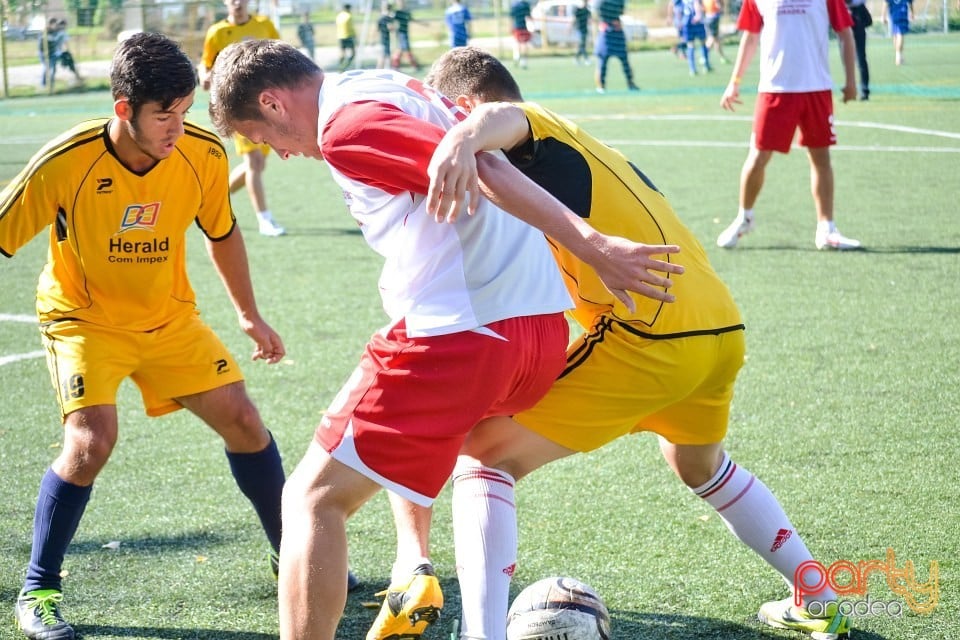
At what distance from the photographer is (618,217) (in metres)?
3.16

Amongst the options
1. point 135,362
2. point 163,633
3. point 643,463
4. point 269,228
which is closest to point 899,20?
point 269,228

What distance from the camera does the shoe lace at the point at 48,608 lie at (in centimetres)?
362

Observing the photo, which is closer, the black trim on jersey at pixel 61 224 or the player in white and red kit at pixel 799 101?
the black trim on jersey at pixel 61 224

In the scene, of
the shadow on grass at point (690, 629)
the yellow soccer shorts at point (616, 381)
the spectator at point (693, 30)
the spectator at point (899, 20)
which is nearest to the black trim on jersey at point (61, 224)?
the yellow soccer shorts at point (616, 381)

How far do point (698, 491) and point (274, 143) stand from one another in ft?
5.52

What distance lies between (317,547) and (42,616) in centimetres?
137

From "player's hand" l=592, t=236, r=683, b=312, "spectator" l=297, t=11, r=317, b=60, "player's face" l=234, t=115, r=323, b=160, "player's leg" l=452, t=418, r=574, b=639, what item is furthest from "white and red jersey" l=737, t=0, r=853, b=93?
"spectator" l=297, t=11, r=317, b=60

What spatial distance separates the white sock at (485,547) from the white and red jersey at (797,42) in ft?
20.6

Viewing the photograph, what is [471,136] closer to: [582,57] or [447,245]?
[447,245]

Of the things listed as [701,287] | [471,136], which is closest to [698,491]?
[701,287]

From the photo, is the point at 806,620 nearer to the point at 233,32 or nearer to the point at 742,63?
the point at 742,63

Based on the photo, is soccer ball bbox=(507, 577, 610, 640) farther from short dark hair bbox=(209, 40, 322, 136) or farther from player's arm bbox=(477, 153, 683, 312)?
short dark hair bbox=(209, 40, 322, 136)

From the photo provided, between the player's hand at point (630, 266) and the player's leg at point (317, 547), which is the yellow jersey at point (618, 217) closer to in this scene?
the player's hand at point (630, 266)

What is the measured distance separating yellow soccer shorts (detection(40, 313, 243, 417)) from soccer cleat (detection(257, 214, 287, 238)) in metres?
6.52
